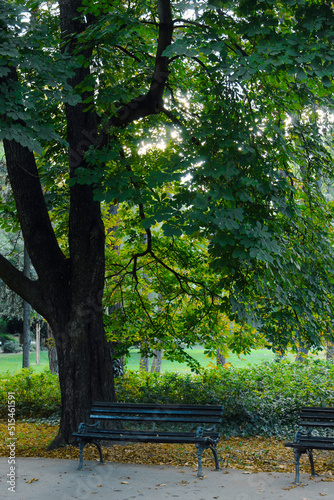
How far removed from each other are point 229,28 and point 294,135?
7.26ft

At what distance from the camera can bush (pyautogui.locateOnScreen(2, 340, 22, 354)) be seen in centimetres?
3487

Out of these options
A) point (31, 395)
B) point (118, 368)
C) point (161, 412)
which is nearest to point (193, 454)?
point (161, 412)

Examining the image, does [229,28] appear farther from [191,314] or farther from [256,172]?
[191,314]

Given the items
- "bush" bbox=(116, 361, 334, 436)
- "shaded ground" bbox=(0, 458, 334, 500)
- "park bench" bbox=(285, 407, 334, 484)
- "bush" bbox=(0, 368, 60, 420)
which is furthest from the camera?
"bush" bbox=(0, 368, 60, 420)

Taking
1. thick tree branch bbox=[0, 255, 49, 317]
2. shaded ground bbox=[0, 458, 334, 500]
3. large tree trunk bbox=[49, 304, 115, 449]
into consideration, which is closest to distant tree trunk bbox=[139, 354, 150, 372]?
large tree trunk bbox=[49, 304, 115, 449]

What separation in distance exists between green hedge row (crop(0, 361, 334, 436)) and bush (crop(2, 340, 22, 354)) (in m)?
24.0

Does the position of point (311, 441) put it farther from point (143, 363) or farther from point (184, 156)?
point (143, 363)

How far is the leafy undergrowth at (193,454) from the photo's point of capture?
250 inches

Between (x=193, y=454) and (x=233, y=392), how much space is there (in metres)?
3.13

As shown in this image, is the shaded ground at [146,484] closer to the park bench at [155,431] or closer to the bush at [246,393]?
the park bench at [155,431]

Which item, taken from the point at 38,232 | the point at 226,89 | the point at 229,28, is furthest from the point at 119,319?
the point at 229,28

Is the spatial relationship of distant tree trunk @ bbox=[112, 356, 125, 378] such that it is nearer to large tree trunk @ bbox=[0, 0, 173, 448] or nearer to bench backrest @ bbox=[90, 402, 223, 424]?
large tree trunk @ bbox=[0, 0, 173, 448]

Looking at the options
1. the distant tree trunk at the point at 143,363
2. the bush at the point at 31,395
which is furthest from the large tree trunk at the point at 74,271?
the bush at the point at 31,395

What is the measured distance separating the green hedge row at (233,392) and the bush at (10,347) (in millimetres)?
24035
